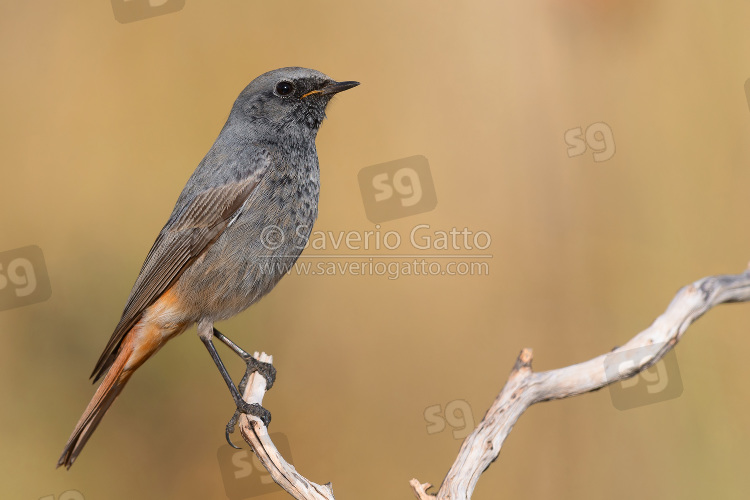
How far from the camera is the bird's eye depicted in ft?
12.3

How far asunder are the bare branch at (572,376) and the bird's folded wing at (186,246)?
5.71 feet

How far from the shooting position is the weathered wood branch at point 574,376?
2.23 metres

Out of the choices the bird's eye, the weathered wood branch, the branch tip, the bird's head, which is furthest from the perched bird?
the branch tip

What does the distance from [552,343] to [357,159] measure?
5.72ft

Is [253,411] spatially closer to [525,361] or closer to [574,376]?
Result: [525,361]

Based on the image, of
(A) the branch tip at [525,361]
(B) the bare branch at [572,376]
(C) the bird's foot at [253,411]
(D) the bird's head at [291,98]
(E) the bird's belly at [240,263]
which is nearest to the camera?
(B) the bare branch at [572,376]

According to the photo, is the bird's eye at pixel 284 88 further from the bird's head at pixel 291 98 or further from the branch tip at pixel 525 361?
the branch tip at pixel 525 361

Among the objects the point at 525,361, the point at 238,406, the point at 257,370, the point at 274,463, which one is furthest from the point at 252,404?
the point at 525,361

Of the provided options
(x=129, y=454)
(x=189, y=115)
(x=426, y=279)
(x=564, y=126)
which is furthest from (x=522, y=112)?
(x=129, y=454)

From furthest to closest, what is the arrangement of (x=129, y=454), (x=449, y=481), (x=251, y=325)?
(x=251, y=325)
(x=129, y=454)
(x=449, y=481)

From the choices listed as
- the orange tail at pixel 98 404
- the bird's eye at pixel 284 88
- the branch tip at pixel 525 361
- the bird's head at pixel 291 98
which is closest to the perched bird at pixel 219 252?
the orange tail at pixel 98 404

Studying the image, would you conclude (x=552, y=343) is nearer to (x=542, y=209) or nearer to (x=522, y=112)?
(x=542, y=209)

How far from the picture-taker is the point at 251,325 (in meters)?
4.43

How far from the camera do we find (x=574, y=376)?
2.32m
